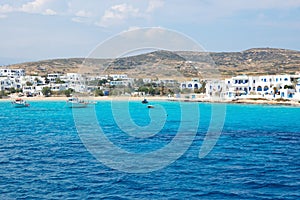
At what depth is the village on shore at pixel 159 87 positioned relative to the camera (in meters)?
81.2

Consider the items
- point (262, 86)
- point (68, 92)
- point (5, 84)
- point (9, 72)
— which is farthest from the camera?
point (9, 72)

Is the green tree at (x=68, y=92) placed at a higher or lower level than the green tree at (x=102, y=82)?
lower

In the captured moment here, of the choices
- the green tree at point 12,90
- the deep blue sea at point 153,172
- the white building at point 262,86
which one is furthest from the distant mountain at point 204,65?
the deep blue sea at point 153,172

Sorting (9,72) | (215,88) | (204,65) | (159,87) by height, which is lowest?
(215,88)

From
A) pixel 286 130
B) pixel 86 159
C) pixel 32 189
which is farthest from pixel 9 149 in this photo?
pixel 286 130

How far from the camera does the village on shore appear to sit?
81188 mm

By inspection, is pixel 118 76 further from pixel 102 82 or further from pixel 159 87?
pixel 159 87

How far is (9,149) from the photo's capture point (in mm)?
24188

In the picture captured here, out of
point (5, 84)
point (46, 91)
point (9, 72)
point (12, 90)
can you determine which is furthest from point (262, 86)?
point (9, 72)

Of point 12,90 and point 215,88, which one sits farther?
point 12,90

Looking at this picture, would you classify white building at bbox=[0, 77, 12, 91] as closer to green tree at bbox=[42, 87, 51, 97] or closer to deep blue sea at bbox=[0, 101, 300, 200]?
green tree at bbox=[42, 87, 51, 97]

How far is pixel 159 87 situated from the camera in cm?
10931

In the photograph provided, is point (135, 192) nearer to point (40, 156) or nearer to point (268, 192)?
point (268, 192)

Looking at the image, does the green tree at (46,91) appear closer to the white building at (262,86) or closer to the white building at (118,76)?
the white building at (118,76)
